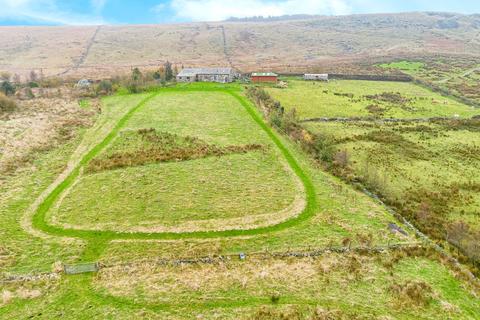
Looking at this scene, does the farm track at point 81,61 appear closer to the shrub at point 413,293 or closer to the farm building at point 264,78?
the farm building at point 264,78

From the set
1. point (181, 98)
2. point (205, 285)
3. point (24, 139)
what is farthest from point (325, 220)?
point (181, 98)

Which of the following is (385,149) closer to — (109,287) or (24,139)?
(109,287)

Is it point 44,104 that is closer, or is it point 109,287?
point 109,287

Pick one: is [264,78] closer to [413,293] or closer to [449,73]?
[449,73]

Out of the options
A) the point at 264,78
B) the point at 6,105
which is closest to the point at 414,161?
the point at 264,78

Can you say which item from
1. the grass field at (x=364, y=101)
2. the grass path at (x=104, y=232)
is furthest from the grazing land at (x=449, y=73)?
the grass path at (x=104, y=232)

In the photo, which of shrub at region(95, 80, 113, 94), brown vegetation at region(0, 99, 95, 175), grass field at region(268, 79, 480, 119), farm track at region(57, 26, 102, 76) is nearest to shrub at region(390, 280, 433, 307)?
brown vegetation at region(0, 99, 95, 175)
